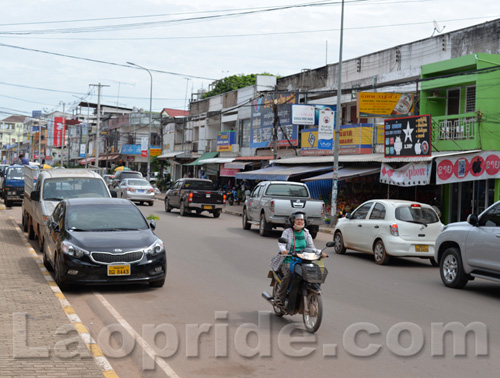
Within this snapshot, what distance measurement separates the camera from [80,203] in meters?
12.5

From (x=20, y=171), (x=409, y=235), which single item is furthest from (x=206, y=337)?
(x=20, y=171)

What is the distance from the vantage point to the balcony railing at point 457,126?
74.5 ft

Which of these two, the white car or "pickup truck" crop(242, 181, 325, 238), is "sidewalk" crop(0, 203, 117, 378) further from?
"pickup truck" crop(242, 181, 325, 238)

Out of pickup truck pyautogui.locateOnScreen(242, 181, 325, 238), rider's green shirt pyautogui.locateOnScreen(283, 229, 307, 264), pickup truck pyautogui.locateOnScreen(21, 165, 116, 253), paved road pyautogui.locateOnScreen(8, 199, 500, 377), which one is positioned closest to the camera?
paved road pyautogui.locateOnScreen(8, 199, 500, 377)

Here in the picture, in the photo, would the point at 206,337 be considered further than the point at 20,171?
Result: No

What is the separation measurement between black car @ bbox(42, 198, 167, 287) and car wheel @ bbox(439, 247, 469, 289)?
5.50m

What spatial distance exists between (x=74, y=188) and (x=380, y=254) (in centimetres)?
804

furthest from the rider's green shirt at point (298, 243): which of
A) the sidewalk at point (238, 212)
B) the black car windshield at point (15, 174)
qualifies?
the black car windshield at point (15, 174)

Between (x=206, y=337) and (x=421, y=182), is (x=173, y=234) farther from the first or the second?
(x=206, y=337)

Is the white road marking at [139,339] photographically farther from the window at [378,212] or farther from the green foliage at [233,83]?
the green foliage at [233,83]

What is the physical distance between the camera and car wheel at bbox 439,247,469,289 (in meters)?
12.4

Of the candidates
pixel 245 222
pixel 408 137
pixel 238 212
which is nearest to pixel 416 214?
pixel 408 137

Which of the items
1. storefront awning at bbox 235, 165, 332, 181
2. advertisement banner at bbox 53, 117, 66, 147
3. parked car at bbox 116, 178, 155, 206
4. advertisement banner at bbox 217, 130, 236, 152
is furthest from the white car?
advertisement banner at bbox 53, 117, 66, 147

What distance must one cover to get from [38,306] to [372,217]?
31.8 feet
